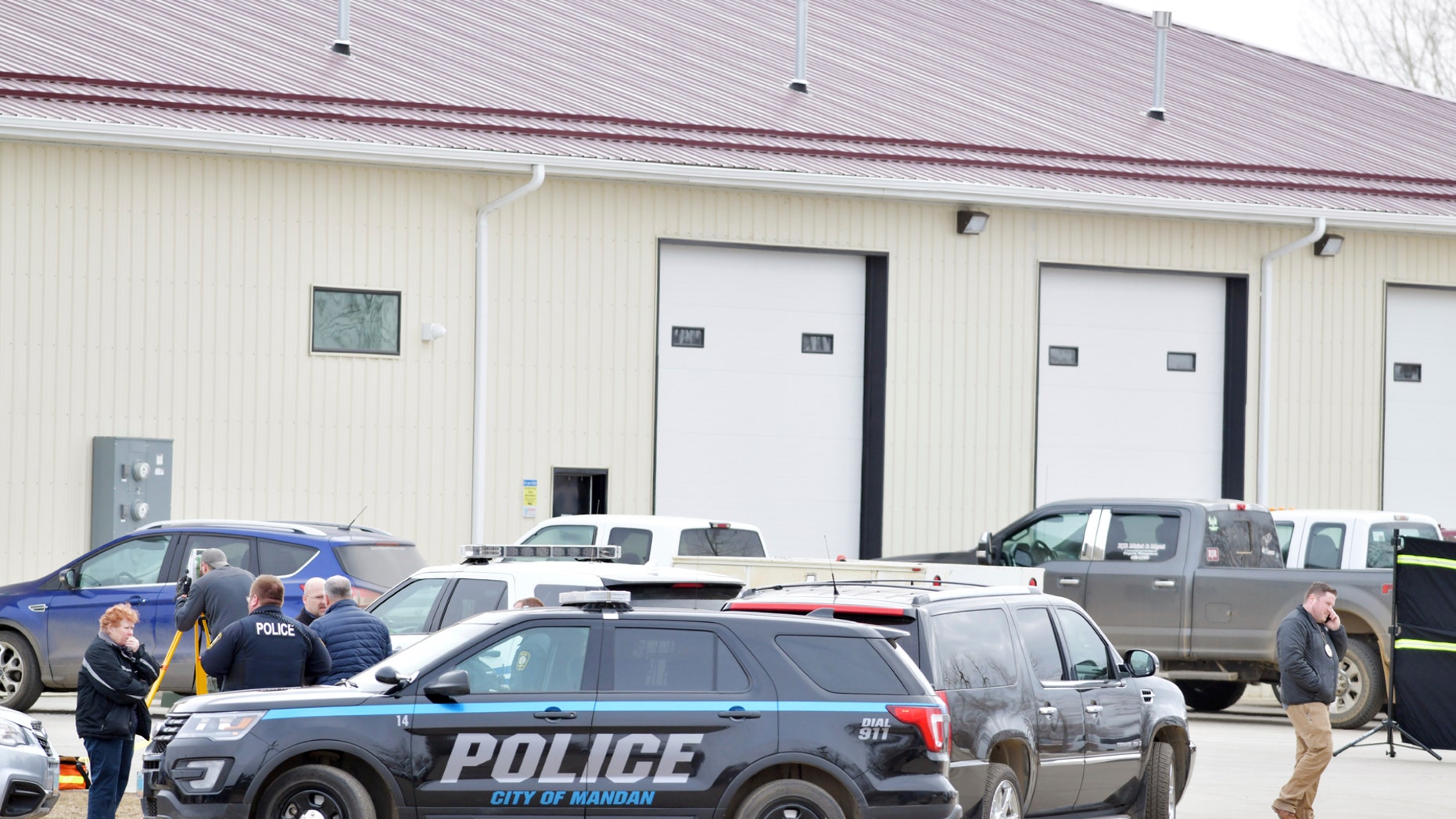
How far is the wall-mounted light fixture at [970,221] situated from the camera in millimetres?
24766

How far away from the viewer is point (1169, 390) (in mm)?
26297

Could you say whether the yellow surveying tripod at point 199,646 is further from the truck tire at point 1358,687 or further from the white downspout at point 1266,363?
the white downspout at point 1266,363

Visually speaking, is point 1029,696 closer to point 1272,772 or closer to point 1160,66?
point 1272,772

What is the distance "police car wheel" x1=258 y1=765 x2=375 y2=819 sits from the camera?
9742 mm

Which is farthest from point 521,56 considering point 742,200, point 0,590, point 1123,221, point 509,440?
point 0,590

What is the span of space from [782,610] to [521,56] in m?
17.9

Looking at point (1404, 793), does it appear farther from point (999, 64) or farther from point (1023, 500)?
point (999, 64)

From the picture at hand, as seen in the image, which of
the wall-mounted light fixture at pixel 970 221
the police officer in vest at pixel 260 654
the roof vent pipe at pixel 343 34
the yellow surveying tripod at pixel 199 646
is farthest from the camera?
the roof vent pipe at pixel 343 34

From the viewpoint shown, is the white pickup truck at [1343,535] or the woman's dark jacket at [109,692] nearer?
the woman's dark jacket at [109,692]

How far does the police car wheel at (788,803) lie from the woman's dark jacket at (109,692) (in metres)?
3.98

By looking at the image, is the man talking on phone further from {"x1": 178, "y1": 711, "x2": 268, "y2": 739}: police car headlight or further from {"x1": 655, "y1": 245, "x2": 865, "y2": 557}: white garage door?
{"x1": 655, "y1": 245, "x2": 865, "y2": 557}: white garage door

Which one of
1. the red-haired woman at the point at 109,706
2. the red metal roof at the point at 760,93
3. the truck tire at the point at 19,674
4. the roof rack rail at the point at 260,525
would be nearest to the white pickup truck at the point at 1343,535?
the red metal roof at the point at 760,93

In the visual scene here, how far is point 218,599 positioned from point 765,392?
11102mm

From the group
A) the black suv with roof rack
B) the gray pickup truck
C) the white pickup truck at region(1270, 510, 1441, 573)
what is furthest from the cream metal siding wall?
the black suv with roof rack
